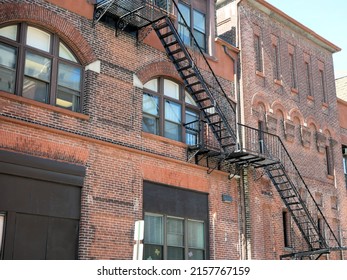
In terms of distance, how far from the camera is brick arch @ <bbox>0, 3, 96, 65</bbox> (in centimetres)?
1466

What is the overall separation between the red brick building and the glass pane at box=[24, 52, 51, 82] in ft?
0.11

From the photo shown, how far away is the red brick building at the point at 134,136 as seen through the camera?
14352mm

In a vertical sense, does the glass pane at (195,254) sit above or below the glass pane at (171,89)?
below

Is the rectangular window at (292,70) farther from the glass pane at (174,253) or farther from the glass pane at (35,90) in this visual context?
the glass pane at (35,90)

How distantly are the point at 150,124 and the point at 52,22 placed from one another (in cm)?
465

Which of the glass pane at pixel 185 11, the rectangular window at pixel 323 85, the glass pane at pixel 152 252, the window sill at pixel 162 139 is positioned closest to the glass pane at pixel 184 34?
the glass pane at pixel 185 11

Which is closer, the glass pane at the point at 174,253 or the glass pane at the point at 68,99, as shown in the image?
the glass pane at the point at 68,99

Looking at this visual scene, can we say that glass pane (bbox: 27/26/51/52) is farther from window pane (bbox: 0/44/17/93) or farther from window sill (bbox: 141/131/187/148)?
window sill (bbox: 141/131/187/148)

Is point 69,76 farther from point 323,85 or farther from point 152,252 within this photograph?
point 323,85

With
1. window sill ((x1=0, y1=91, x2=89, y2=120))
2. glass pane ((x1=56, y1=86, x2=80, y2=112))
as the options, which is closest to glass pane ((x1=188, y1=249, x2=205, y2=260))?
window sill ((x1=0, y1=91, x2=89, y2=120))

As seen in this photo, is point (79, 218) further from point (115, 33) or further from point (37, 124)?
point (115, 33)

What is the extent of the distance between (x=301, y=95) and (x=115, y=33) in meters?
11.4

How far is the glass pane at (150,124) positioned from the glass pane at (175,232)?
3.00m

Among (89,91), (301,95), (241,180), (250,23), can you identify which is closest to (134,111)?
(89,91)
